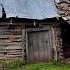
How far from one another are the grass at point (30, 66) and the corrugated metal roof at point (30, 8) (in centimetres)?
255

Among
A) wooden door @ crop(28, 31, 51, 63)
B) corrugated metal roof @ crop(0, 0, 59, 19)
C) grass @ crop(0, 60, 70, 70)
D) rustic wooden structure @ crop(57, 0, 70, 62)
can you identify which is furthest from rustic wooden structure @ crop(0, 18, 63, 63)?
rustic wooden structure @ crop(57, 0, 70, 62)

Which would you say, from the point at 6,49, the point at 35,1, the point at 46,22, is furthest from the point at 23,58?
the point at 35,1

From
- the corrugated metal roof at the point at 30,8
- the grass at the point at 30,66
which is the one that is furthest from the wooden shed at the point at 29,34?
the grass at the point at 30,66

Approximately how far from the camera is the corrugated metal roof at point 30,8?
53.5 ft

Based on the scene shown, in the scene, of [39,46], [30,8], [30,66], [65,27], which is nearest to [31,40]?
[39,46]

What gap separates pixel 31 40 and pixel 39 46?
563 mm

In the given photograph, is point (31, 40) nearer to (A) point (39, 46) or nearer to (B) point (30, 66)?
(A) point (39, 46)

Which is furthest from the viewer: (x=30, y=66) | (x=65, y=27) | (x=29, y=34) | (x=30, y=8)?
(x=65, y=27)

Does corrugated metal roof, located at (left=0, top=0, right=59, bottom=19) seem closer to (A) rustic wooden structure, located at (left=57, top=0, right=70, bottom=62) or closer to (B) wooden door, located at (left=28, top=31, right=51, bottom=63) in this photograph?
(A) rustic wooden structure, located at (left=57, top=0, right=70, bottom=62)

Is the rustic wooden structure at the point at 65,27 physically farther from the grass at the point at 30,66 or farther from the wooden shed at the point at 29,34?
the grass at the point at 30,66

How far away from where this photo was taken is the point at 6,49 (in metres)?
16.3

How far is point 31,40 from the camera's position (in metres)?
16.6

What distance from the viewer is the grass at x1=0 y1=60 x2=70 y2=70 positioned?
14548 millimetres

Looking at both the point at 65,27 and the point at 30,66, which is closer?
the point at 30,66
